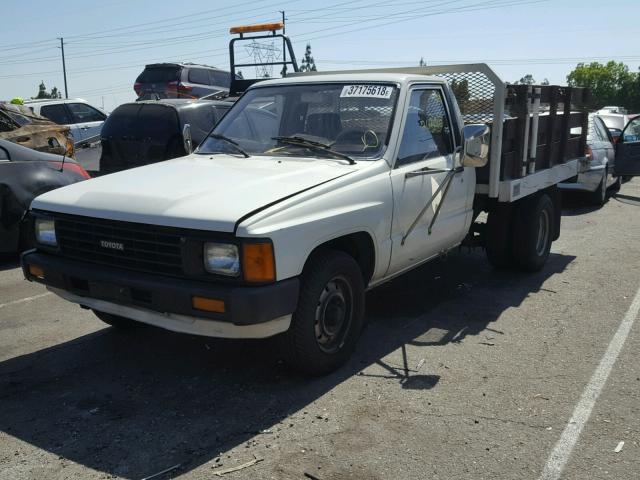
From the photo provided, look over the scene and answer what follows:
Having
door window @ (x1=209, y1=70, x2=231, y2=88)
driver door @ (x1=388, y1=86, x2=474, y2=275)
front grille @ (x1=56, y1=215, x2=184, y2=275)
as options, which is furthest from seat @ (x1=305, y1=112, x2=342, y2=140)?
door window @ (x1=209, y1=70, x2=231, y2=88)

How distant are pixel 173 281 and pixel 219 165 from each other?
125 cm

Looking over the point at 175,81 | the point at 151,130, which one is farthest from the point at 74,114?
the point at 151,130

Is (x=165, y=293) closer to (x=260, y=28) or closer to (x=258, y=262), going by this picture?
(x=258, y=262)

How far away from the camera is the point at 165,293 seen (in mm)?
3617

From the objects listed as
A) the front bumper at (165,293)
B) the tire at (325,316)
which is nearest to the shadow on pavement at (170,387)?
the tire at (325,316)

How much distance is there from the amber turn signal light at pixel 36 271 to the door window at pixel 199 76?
1439 cm

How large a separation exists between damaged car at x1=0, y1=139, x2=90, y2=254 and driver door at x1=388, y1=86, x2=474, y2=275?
4509mm

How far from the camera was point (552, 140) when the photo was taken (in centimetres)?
696

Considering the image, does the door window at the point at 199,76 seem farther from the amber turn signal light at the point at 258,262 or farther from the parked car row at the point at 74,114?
the amber turn signal light at the point at 258,262

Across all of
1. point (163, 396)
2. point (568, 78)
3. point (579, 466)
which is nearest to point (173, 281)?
point (163, 396)

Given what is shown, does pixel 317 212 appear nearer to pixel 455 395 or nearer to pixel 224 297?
pixel 224 297

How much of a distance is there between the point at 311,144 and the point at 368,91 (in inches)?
25.6

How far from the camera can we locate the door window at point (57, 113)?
47.5ft

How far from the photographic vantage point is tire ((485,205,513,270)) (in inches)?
257
